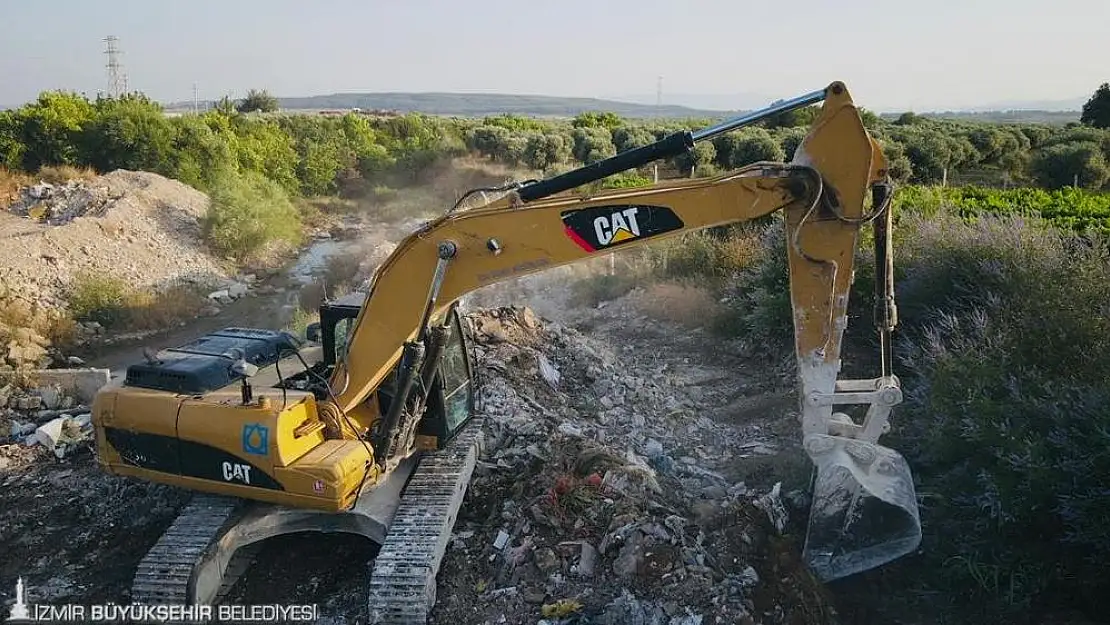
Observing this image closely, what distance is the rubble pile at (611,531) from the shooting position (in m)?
5.00

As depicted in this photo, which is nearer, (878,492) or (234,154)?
(878,492)

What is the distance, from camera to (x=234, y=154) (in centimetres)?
2673

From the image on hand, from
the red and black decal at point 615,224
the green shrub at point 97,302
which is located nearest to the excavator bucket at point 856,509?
the red and black decal at point 615,224

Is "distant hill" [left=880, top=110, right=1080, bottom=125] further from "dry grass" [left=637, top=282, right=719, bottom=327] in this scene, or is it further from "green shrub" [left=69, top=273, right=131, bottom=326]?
"green shrub" [left=69, top=273, right=131, bottom=326]

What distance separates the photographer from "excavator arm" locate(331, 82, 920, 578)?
4.61 meters

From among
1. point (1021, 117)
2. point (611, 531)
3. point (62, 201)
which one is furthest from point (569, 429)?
point (1021, 117)

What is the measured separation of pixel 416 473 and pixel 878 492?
3.37m

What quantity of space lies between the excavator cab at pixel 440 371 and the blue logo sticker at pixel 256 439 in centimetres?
94

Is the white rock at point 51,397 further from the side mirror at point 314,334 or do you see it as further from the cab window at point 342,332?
the cab window at point 342,332

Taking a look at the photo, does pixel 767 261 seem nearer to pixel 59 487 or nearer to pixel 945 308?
pixel 945 308

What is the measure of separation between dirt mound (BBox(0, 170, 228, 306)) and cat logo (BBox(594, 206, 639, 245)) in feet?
46.0

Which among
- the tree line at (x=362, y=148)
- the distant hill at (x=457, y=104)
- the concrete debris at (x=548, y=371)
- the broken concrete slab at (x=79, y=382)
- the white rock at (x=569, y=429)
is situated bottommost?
the broken concrete slab at (x=79, y=382)

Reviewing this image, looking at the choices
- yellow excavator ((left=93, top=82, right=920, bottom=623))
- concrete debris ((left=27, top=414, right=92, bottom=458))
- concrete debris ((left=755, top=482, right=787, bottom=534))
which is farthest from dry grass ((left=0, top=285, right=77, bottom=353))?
concrete debris ((left=755, top=482, right=787, bottom=534))

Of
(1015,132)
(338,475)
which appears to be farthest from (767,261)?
(1015,132)
